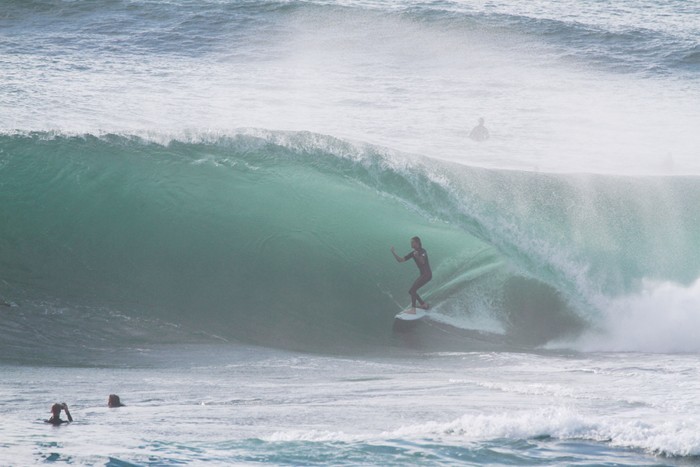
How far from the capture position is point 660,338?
12.8 m

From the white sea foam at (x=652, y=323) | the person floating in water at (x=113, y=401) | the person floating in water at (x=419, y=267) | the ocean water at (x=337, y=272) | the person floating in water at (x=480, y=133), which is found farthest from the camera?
the person floating in water at (x=480, y=133)

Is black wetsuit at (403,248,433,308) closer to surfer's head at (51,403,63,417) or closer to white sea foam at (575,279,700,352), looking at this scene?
white sea foam at (575,279,700,352)

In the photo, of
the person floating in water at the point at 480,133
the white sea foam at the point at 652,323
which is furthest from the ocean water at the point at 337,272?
the person floating in water at the point at 480,133

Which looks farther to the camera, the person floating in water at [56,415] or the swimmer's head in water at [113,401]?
the swimmer's head in water at [113,401]

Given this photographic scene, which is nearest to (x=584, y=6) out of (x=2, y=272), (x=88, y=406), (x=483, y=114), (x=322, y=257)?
(x=483, y=114)

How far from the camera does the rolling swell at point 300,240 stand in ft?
43.5

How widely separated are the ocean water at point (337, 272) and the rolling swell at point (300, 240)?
43 mm

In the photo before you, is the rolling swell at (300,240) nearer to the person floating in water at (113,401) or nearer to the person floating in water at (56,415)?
the person floating in water at (113,401)

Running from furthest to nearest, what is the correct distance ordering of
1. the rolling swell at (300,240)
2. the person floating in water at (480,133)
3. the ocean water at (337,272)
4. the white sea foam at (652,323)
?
1. the person floating in water at (480,133)
2. the rolling swell at (300,240)
3. the white sea foam at (652,323)
4. the ocean water at (337,272)

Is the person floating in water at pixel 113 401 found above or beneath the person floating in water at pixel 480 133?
beneath

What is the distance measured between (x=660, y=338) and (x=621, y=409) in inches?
153

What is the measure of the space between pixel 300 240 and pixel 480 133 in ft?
27.8

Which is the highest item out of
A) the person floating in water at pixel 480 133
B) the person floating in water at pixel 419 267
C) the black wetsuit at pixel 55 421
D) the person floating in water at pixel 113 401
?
the person floating in water at pixel 480 133

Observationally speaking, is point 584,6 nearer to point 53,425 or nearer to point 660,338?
point 660,338
